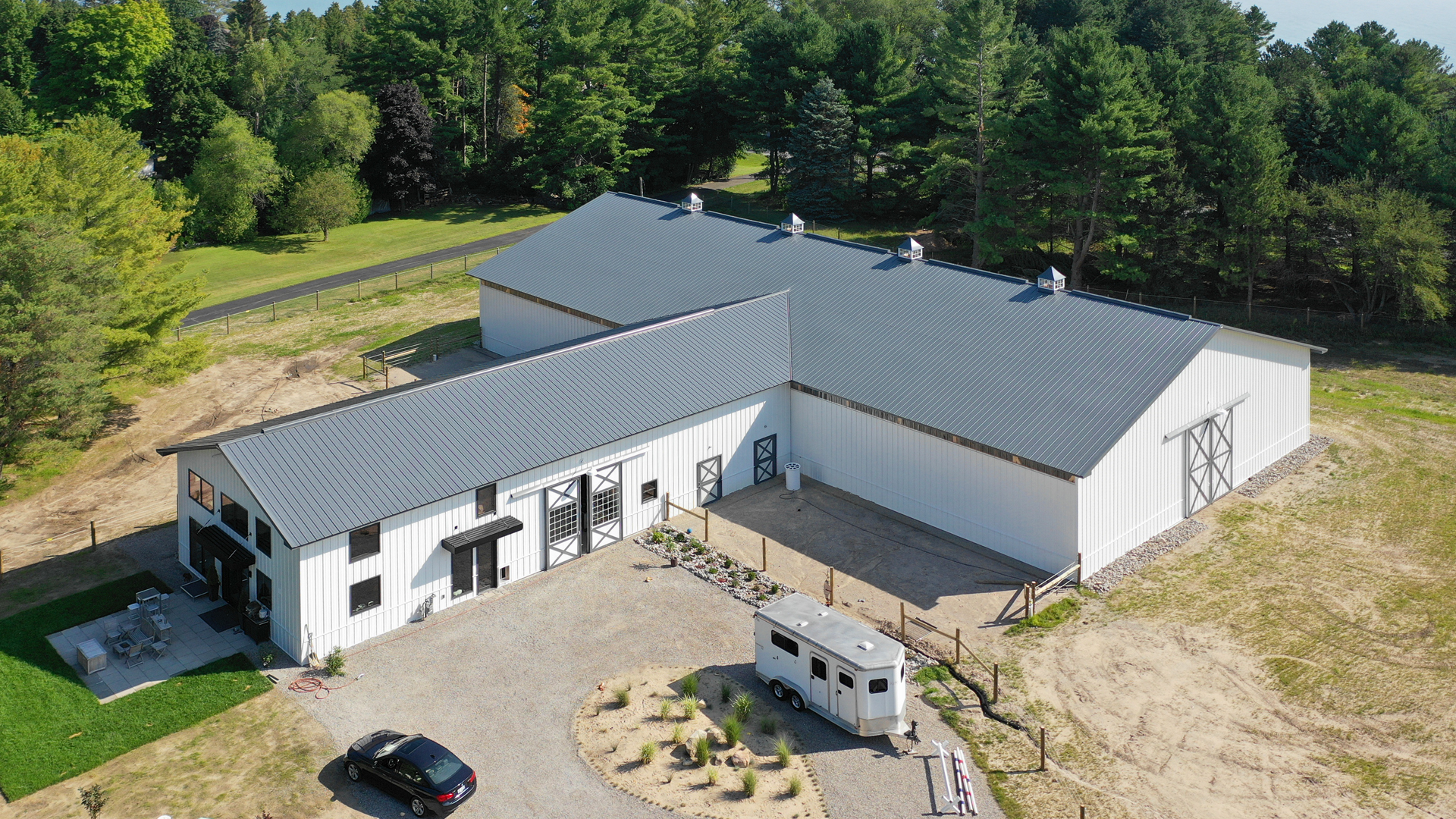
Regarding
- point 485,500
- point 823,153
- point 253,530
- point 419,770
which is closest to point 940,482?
point 485,500

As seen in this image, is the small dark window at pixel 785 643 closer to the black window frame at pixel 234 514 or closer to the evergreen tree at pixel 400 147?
the black window frame at pixel 234 514

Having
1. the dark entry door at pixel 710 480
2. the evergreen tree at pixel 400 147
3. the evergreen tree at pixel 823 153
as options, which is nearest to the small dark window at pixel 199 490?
the dark entry door at pixel 710 480

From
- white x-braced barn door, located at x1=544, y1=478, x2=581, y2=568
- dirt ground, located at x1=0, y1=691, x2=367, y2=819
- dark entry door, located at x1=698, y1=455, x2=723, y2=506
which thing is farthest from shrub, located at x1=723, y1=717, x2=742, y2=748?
dark entry door, located at x1=698, y1=455, x2=723, y2=506

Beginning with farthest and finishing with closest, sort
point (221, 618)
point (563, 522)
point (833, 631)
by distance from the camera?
point (563, 522), point (221, 618), point (833, 631)

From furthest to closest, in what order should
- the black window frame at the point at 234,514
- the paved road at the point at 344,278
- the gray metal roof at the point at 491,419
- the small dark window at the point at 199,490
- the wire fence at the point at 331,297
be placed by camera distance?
the paved road at the point at 344,278 < the wire fence at the point at 331,297 < the small dark window at the point at 199,490 < the black window frame at the point at 234,514 < the gray metal roof at the point at 491,419

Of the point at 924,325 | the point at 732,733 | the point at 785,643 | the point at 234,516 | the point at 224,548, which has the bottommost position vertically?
the point at 732,733

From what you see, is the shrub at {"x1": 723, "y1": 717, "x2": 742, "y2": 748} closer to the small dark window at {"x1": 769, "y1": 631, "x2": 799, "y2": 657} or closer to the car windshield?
the small dark window at {"x1": 769, "y1": 631, "x2": 799, "y2": 657}

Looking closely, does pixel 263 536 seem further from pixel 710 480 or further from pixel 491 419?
pixel 710 480
